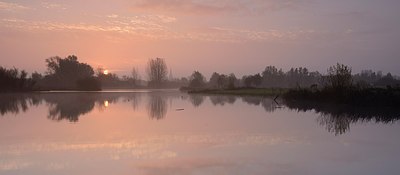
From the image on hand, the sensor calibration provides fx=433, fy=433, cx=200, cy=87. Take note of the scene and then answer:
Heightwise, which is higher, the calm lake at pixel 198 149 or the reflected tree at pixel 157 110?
the reflected tree at pixel 157 110

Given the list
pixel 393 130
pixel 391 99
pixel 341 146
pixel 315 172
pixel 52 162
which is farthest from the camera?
pixel 391 99

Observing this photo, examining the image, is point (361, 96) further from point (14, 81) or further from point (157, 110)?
point (14, 81)

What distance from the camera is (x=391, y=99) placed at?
82.2 ft

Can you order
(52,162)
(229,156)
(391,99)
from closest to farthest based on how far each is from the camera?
(52,162) < (229,156) < (391,99)

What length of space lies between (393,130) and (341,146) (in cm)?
453

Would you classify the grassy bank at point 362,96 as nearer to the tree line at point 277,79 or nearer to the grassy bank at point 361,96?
the grassy bank at point 361,96

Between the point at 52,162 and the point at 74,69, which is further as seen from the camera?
the point at 74,69

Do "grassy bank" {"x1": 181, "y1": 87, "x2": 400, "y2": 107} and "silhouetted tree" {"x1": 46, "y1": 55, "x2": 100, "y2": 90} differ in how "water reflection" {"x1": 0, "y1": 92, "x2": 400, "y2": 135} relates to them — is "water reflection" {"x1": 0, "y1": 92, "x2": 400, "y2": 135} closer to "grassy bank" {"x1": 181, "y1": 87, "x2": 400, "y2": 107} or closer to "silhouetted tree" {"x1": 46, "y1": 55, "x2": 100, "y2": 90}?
"grassy bank" {"x1": 181, "y1": 87, "x2": 400, "y2": 107}

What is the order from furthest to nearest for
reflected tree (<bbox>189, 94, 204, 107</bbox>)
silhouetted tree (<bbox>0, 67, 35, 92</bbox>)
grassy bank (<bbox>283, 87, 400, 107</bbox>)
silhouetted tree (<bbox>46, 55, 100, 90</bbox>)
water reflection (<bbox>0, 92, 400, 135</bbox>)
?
1. silhouetted tree (<bbox>46, 55, 100, 90</bbox>)
2. silhouetted tree (<bbox>0, 67, 35, 92</bbox>)
3. reflected tree (<bbox>189, 94, 204, 107</bbox>)
4. grassy bank (<bbox>283, 87, 400, 107</bbox>)
5. water reflection (<bbox>0, 92, 400, 135</bbox>)

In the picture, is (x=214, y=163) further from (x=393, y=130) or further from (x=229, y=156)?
(x=393, y=130)

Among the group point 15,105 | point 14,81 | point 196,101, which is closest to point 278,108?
point 196,101

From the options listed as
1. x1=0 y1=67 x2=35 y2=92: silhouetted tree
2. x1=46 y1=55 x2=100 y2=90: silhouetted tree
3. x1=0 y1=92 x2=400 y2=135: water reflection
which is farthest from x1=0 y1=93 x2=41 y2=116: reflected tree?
x1=46 y1=55 x2=100 y2=90: silhouetted tree

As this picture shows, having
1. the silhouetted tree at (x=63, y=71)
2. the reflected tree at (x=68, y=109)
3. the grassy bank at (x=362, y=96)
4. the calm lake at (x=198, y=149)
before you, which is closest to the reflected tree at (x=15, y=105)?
the reflected tree at (x=68, y=109)

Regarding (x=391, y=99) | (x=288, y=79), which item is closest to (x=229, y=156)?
(x=391, y=99)
